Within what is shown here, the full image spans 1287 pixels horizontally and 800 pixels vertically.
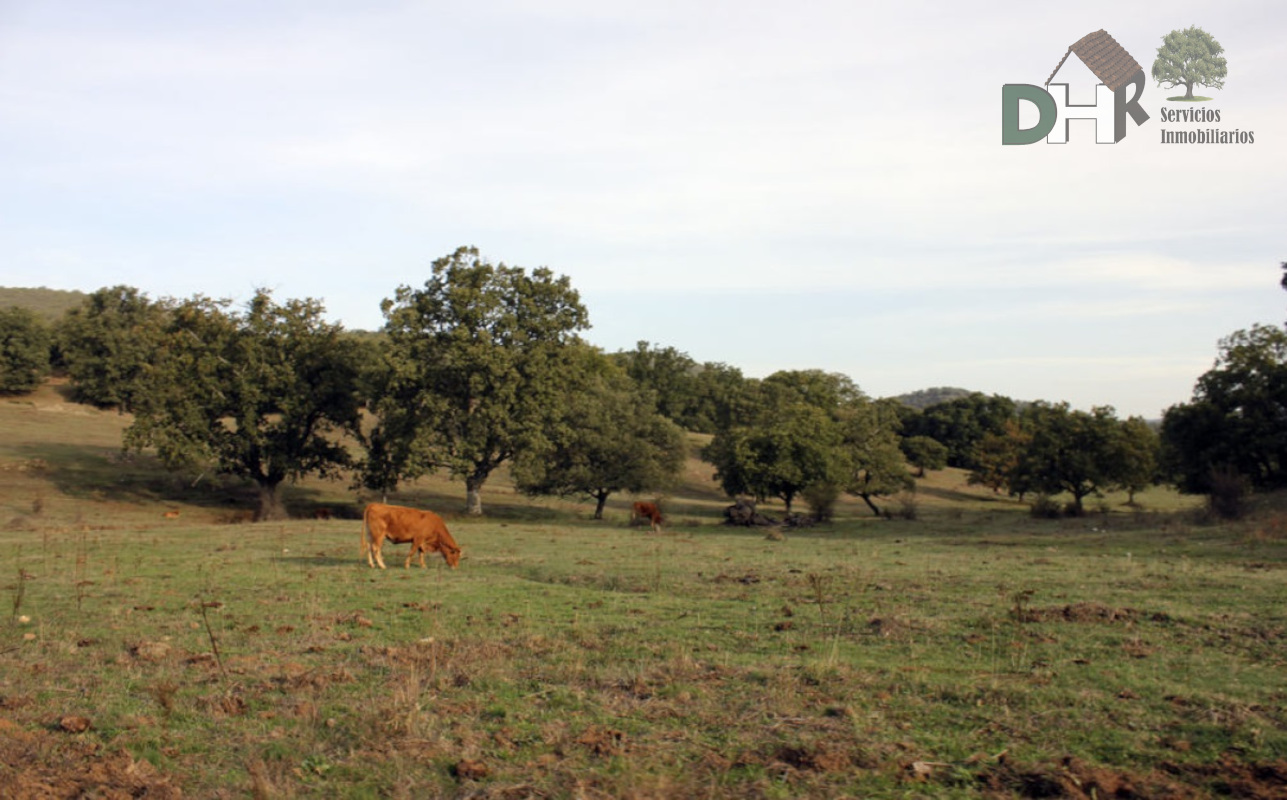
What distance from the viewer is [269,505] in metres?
41.1

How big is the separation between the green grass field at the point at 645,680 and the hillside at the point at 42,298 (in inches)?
4896

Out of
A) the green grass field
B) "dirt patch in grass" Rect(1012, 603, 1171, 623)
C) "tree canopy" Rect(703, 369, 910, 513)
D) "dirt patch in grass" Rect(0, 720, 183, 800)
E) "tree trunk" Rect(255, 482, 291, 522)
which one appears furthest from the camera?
"tree canopy" Rect(703, 369, 910, 513)

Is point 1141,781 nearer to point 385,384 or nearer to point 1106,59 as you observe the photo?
point 1106,59

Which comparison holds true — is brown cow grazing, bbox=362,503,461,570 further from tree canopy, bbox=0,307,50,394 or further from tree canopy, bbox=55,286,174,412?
tree canopy, bbox=0,307,50,394

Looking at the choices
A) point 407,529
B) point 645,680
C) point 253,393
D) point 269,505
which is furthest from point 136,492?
point 645,680

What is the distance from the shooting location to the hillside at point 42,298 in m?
122

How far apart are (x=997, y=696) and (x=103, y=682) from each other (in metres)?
8.43

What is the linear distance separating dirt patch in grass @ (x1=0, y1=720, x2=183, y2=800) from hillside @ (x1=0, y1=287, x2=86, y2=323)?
5087 inches

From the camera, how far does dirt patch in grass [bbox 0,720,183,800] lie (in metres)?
6.21

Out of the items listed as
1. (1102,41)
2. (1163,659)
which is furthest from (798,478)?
(1163,659)

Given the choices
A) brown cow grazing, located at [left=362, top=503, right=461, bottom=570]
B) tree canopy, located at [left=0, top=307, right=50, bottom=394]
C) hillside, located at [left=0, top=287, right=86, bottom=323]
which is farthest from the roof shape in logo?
hillside, located at [left=0, top=287, right=86, bottom=323]

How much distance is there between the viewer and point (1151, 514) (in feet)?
126

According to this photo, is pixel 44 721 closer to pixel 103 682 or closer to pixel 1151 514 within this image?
pixel 103 682

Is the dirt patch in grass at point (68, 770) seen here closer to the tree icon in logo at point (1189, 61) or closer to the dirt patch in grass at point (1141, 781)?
the dirt patch in grass at point (1141, 781)
